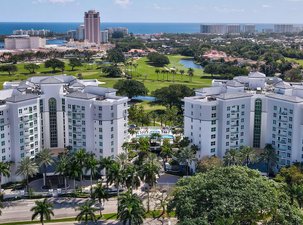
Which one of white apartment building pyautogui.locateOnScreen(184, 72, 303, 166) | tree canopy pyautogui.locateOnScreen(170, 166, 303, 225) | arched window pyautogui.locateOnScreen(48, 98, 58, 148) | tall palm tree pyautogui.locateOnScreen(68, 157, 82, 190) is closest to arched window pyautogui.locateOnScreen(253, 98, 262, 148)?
white apartment building pyautogui.locateOnScreen(184, 72, 303, 166)

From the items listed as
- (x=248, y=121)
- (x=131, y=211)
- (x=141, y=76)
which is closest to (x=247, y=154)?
(x=248, y=121)

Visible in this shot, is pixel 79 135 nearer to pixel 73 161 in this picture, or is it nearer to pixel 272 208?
pixel 73 161

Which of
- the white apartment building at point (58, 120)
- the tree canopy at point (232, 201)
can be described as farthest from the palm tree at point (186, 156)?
the tree canopy at point (232, 201)

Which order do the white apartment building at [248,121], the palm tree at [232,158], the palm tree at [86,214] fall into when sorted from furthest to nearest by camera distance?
the white apartment building at [248,121] < the palm tree at [232,158] < the palm tree at [86,214]

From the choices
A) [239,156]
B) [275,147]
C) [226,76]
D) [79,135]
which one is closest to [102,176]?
[79,135]

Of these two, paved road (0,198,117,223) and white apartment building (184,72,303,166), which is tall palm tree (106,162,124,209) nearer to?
paved road (0,198,117,223)

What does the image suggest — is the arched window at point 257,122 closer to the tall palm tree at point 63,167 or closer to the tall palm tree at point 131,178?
the tall palm tree at point 131,178

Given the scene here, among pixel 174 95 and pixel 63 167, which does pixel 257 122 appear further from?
pixel 174 95

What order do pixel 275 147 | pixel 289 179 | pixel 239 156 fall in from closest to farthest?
pixel 289 179 → pixel 239 156 → pixel 275 147
